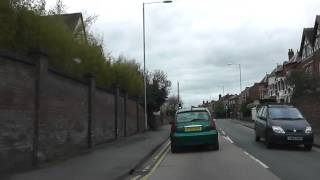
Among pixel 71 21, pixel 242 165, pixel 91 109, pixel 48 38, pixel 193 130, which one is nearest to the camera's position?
pixel 242 165

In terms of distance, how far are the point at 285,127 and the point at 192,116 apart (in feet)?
11.9

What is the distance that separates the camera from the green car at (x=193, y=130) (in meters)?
20.8

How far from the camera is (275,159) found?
17.6m

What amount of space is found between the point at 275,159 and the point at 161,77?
37.2 m

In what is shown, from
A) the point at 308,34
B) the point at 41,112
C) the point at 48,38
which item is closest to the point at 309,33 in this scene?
the point at 308,34

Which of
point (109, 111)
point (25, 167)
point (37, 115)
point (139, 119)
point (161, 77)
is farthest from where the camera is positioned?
point (161, 77)

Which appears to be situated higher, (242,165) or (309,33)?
(309,33)

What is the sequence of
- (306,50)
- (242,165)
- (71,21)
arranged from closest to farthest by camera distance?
(242,165) < (71,21) < (306,50)

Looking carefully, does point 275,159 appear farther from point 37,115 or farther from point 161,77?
point 161,77

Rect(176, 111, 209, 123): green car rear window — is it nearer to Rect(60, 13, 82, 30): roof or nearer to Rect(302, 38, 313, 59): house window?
Rect(60, 13, 82, 30): roof

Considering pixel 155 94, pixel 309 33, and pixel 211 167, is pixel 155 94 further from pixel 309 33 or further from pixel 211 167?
pixel 211 167

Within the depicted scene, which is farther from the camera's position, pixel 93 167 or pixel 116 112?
pixel 116 112

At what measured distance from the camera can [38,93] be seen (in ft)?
50.3

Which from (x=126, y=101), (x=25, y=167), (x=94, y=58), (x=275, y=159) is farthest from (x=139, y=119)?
(x=25, y=167)
